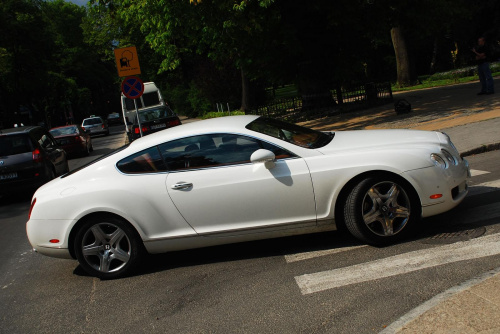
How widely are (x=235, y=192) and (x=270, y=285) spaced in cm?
101

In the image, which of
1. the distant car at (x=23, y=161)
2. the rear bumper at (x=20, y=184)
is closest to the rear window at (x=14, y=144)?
the distant car at (x=23, y=161)

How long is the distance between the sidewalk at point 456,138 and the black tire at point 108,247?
2938 mm

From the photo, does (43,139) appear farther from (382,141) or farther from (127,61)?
(382,141)

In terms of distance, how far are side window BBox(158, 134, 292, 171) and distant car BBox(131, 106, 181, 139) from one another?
1544cm

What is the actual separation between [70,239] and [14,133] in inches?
317

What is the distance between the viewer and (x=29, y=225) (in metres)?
5.90

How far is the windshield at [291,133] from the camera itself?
574 cm

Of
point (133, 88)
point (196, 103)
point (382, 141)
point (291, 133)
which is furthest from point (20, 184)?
point (196, 103)

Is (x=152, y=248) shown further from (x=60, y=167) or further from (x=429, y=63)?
(x=429, y=63)

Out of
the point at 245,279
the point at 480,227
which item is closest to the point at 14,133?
the point at 245,279

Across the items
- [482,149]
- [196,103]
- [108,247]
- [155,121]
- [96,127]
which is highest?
[155,121]

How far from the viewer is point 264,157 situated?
5.29 metres

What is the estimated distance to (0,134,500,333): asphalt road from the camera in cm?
417

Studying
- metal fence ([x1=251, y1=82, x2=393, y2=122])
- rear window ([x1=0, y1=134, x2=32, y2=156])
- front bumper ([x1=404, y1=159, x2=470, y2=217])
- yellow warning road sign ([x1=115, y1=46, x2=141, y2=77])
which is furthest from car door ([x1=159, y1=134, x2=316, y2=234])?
metal fence ([x1=251, y1=82, x2=393, y2=122])
